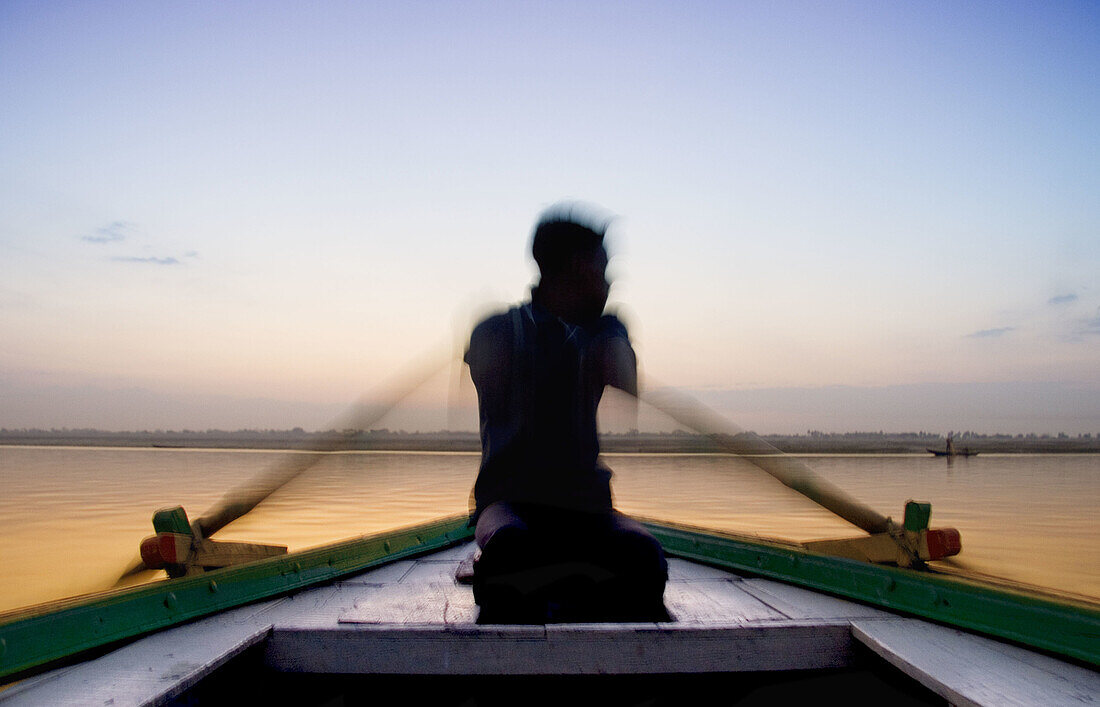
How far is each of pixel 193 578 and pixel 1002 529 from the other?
8.03 m

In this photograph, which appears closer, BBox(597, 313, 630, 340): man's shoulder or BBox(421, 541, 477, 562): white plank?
BBox(597, 313, 630, 340): man's shoulder

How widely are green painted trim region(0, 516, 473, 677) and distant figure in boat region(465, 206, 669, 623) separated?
0.85 metres

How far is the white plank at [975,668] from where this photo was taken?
120cm

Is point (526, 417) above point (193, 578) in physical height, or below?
above

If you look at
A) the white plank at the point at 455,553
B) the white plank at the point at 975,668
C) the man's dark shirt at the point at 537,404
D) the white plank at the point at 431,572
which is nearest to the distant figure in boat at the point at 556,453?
the man's dark shirt at the point at 537,404

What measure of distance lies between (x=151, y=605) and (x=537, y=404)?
1192 mm

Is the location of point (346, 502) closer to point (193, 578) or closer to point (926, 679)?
point (193, 578)

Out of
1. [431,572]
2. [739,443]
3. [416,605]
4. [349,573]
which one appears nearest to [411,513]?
[431,572]

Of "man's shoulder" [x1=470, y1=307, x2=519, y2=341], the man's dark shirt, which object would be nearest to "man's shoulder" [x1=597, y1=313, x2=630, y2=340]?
the man's dark shirt

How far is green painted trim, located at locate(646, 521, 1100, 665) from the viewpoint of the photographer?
1387mm

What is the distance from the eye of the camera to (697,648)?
5.05 feet

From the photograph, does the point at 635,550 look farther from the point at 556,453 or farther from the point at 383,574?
the point at 383,574

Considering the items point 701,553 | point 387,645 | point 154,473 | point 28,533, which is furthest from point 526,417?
point 154,473

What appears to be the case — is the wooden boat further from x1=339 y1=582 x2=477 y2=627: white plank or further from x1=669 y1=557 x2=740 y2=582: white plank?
x1=669 y1=557 x2=740 y2=582: white plank
